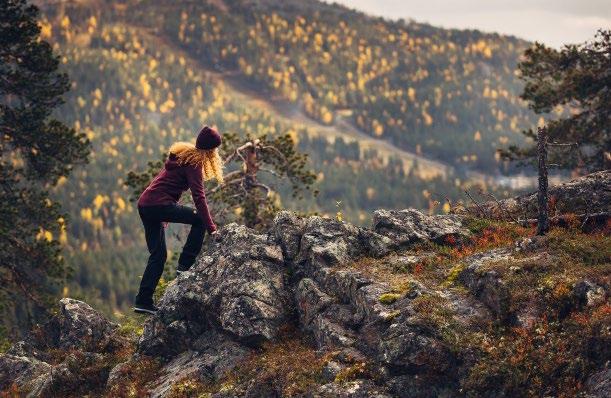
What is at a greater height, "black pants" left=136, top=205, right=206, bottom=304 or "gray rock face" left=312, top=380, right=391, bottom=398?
"black pants" left=136, top=205, right=206, bottom=304

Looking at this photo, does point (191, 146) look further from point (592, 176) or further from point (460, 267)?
point (592, 176)

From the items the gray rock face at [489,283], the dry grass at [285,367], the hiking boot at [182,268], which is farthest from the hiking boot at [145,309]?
the gray rock face at [489,283]

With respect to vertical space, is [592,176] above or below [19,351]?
above

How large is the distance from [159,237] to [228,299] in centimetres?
211

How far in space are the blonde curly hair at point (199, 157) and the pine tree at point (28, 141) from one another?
14.3 m

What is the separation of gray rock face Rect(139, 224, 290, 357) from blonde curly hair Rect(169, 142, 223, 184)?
1.32m

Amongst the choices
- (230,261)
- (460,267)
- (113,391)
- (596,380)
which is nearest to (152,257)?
(230,261)

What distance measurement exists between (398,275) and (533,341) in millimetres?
3046

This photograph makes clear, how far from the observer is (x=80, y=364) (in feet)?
46.9

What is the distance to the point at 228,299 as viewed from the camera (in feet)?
43.7

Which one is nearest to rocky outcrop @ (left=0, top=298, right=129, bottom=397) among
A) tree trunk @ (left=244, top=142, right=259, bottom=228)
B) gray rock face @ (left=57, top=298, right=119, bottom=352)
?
gray rock face @ (left=57, top=298, right=119, bottom=352)

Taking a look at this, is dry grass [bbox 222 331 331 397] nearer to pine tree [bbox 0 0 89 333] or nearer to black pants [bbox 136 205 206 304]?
black pants [bbox 136 205 206 304]

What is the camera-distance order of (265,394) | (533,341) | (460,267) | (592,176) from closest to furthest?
(533,341)
(265,394)
(460,267)
(592,176)

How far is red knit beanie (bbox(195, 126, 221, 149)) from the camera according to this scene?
46.3 ft
